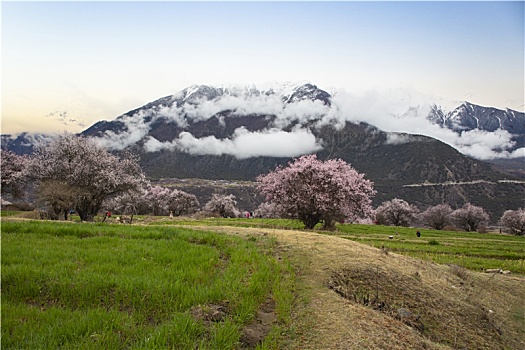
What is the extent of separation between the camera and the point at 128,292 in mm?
7023

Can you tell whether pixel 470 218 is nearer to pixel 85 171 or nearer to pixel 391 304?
pixel 391 304

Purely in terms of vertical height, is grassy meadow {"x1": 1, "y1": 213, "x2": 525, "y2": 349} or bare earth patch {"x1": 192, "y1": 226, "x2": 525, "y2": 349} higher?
grassy meadow {"x1": 1, "y1": 213, "x2": 525, "y2": 349}

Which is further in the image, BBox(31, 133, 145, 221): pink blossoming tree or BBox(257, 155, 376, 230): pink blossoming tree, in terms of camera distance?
BBox(257, 155, 376, 230): pink blossoming tree

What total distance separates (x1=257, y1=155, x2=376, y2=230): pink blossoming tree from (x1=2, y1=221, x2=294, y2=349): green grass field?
21118 mm

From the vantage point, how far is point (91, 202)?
97.4 ft

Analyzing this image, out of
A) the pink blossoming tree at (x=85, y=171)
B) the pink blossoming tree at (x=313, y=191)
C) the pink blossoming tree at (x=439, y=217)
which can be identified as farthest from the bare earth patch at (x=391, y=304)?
the pink blossoming tree at (x=439, y=217)

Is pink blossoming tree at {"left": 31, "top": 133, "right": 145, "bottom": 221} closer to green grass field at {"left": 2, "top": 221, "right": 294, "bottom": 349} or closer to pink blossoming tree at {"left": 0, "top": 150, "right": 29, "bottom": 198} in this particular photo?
green grass field at {"left": 2, "top": 221, "right": 294, "bottom": 349}

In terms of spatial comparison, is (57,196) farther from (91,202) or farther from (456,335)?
(456,335)

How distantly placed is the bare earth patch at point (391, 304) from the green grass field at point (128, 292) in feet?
2.64

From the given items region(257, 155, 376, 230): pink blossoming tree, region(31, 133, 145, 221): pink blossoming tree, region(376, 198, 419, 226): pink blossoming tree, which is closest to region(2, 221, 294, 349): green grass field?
region(31, 133, 145, 221): pink blossoming tree

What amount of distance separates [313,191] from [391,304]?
22.7 meters

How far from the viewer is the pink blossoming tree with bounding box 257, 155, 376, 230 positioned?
32312mm

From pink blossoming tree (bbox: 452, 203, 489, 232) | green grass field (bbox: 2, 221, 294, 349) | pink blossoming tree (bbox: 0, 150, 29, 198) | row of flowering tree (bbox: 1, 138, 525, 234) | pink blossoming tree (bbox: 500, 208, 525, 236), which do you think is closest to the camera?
green grass field (bbox: 2, 221, 294, 349)

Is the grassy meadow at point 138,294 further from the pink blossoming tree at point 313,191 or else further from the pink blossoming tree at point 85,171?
the pink blossoming tree at point 313,191
